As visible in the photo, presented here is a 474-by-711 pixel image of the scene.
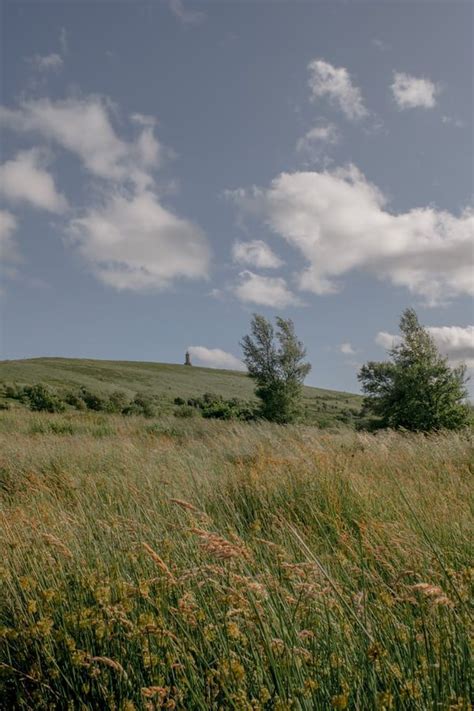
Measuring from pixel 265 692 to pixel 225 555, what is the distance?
0.47 meters

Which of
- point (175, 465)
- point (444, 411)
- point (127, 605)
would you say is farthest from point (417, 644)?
point (444, 411)

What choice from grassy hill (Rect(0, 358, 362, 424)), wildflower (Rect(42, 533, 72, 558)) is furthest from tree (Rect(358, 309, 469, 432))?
wildflower (Rect(42, 533, 72, 558))

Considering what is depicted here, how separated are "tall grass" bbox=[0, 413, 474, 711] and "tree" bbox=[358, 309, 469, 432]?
65.6 ft

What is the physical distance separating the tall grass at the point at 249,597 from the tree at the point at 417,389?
19988 millimetres

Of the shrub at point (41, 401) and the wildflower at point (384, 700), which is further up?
the wildflower at point (384, 700)

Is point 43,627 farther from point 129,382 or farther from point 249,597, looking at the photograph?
point 129,382

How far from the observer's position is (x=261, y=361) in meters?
42.1

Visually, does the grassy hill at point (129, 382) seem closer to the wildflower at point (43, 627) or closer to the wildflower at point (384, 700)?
the wildflower at point (43, 627)

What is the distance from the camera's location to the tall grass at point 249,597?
67.6 inches

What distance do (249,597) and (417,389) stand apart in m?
26.2

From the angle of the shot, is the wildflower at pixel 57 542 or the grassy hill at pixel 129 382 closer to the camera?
the wildflower at pixel 57 542

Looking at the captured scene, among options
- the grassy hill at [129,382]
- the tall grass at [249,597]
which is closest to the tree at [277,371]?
the grassy hill at [129,382]

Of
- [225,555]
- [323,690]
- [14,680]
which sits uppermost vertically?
[225,555]

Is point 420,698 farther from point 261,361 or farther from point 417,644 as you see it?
point 261,361
